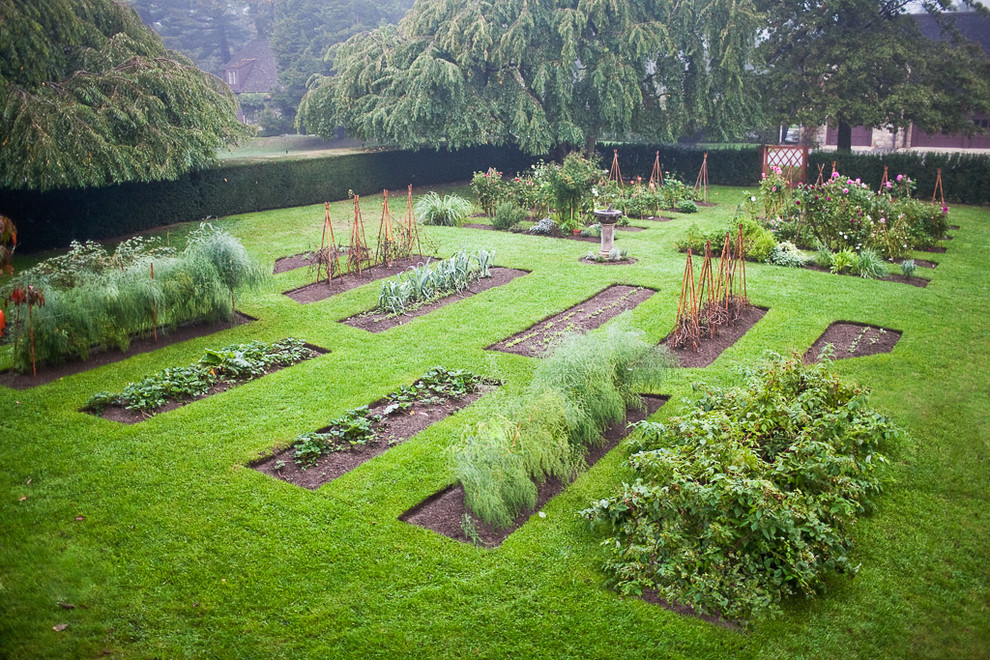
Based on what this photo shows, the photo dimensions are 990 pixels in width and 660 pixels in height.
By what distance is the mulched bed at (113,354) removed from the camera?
7.38 metres

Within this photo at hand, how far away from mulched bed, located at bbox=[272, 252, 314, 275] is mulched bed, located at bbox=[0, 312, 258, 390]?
2.54m

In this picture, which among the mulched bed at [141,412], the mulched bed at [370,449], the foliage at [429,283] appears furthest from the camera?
Answer: the foliage at [429,283]

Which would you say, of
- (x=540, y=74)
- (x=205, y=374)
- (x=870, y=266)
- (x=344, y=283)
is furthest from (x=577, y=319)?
(x=540, y=74)

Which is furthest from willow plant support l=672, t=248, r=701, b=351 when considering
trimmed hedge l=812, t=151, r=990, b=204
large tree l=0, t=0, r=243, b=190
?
trimmed hedge l=812, t=151, r=990, b=204

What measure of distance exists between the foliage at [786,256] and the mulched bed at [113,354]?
823 centimetres

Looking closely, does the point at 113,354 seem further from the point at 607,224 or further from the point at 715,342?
the point at 607,224

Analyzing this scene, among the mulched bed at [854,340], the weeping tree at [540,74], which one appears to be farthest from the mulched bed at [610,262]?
the weeping tree at [540,74]

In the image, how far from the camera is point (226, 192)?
16656 mm

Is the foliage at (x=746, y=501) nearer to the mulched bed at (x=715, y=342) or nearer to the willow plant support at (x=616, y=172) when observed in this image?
the mulched bed at (x=715, y=342)

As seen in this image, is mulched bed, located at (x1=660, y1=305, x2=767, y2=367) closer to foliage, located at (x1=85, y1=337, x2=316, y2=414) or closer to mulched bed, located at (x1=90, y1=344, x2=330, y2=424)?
foliage, located at (x1=85, y1=337, x2=316, y2=414)

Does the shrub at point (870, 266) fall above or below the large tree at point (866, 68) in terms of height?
below

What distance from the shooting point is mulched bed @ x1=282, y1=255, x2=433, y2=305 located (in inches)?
406

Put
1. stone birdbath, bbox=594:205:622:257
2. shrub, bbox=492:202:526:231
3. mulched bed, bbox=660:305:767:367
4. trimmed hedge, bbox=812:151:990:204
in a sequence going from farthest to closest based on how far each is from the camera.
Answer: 1. trimmed hedge, bbox=812:151:990:204
2. shrub, bbox=492:202:526:231
3. stone birdbath, bbox=594:205:622:257
4. mulched bed, bbox=660:305:767:367

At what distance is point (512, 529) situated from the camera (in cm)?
476
